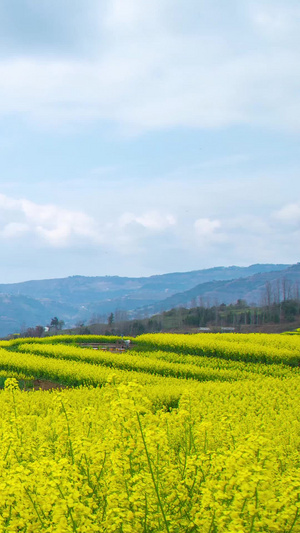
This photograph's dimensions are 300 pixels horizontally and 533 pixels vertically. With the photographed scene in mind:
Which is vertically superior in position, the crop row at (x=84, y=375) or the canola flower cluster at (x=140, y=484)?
the canola flower cluster at (x=140, y=484)

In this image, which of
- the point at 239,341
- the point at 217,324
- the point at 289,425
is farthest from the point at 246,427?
the point at 217,324

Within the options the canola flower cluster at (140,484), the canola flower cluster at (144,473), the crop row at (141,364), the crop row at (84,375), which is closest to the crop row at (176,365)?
the crop row at (141,364)

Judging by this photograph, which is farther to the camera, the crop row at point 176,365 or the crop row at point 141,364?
the crop row at point 176,365

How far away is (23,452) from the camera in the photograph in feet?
17.4

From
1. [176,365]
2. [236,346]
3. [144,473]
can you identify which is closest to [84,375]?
[176,365]

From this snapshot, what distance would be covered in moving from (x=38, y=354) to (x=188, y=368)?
7849 millimetres

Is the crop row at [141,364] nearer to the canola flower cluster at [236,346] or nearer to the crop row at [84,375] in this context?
the crop row at [84,375]

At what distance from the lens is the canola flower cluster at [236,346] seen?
1831 cm

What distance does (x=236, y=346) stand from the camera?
759 inches

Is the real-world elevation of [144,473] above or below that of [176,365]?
above

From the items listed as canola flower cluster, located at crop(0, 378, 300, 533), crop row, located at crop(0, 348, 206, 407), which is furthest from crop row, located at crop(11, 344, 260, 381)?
canola flower cluster, located at crop(0, 378, 300, 533)

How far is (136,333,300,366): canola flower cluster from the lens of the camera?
18.3 metres

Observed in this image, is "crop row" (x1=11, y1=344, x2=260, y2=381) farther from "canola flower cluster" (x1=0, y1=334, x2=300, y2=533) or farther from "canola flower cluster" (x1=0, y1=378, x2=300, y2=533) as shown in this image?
"canola flower cluster" (x1=0, y1=378, x2=300, y2=533)

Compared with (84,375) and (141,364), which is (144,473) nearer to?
(84,375)
